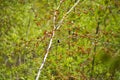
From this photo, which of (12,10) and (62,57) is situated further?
(12,10)

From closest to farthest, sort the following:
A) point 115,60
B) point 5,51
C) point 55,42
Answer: point 115,60 → point 55,42 → point 5,51

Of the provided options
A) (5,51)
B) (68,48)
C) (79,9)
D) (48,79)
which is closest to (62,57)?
(68,48)

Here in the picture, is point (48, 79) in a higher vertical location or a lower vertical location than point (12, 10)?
lower

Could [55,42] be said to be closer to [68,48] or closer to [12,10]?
[68,48]

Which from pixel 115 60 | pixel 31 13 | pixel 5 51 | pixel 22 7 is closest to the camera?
pixel 115 60

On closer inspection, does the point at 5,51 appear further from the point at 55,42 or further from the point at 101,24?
the point at 101,24

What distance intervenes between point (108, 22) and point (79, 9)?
653 mm

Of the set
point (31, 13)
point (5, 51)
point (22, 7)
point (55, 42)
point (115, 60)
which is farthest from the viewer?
point (31, 13)

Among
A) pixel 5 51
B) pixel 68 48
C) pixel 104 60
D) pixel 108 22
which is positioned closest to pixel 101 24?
pixel 108 22

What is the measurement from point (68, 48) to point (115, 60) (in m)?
3.59

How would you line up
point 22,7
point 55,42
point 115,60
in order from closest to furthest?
point 115,60 → point 55,42 → point 22,7

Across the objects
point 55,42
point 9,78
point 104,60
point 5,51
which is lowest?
point 9,78

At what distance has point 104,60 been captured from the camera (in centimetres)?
274

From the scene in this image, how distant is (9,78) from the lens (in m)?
8.16
